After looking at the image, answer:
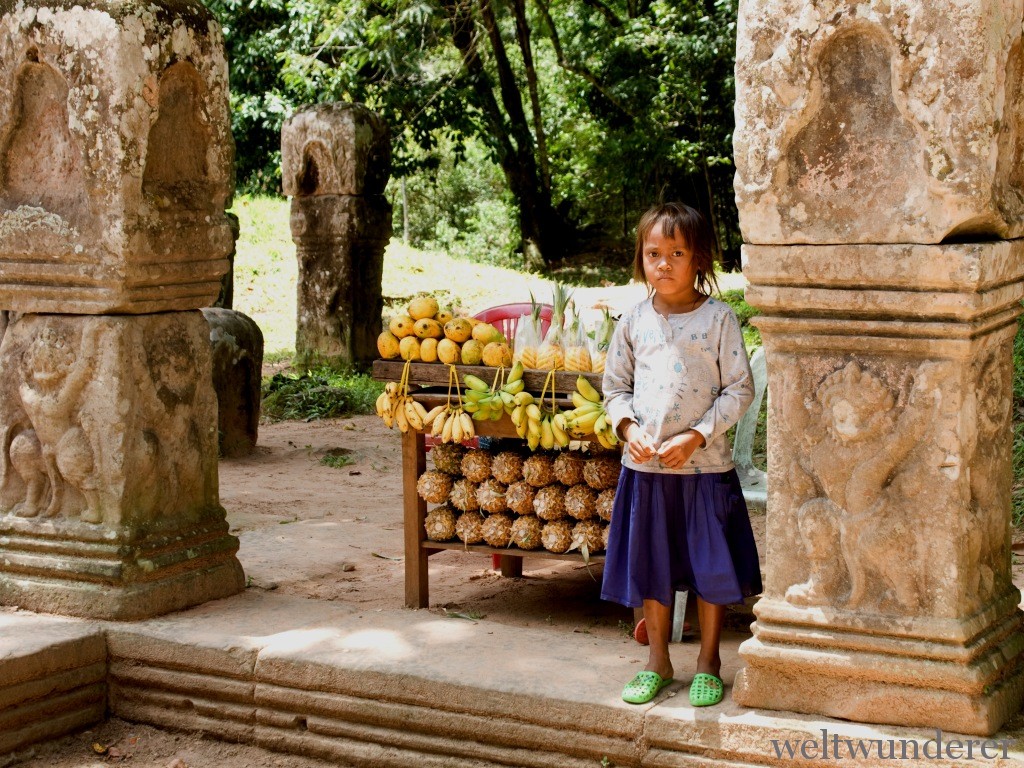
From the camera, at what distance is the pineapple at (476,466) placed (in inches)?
175

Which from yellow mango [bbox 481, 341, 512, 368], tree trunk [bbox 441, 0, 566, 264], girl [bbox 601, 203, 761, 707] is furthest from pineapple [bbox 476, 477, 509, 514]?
tree trunk [bbox 441, 0, 566, 264]

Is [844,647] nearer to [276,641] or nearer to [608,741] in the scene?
[608,741]

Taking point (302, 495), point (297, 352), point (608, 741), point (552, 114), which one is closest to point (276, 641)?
point (608, 741)

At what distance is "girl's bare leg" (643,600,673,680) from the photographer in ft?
11.4

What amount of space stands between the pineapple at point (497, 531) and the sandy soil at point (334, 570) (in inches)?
13.5

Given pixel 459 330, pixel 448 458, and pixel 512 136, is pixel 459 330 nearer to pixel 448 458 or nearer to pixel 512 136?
pixel 448 458

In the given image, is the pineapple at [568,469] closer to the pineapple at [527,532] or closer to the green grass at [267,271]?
the pineapple at [527,532]

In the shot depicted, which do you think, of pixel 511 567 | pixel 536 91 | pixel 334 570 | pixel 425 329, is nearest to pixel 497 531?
pixel 425 329

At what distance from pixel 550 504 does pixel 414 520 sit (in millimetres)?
511

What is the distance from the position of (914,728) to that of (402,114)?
44.0 ft

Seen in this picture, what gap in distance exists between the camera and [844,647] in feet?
10.3

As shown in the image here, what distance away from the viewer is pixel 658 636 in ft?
11.4

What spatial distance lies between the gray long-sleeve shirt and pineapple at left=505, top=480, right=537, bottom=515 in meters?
0.90

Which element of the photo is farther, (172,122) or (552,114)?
(552,114)
